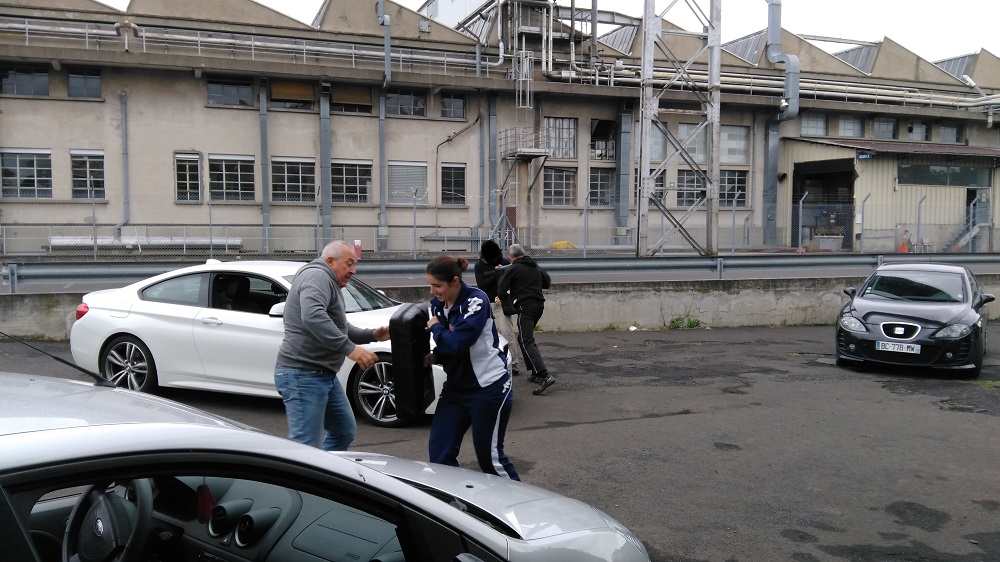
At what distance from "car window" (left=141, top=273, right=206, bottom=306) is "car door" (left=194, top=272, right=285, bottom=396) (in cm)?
27

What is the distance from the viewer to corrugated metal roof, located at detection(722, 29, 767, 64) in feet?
137

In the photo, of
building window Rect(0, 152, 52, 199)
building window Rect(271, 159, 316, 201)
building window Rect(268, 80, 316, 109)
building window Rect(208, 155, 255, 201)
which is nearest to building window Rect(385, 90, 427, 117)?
building window Rect(268, 80, 316, 109)

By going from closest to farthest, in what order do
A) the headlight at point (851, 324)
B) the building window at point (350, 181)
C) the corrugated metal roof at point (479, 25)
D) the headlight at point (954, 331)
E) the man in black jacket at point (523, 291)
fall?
the man in black jacket at point (523, 291)
the headlight at point (954, 331)
the headlight at point (851, 324)
the building window at point (350, 181)
the corrugated metal roof at point (479, 25)

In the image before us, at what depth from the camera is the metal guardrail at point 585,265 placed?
1258cm

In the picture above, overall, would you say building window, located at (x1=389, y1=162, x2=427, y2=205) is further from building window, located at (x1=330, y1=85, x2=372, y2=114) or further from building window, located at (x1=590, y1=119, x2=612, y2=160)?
building window, located at (x1=590, y1=119, x2=612, y2=160)

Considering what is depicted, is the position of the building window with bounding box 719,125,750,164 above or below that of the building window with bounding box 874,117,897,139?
below

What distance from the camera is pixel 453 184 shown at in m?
34.0

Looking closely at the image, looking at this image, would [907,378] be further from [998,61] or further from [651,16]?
[998,61]

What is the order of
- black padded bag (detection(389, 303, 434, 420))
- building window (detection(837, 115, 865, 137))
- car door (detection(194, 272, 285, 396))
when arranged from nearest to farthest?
black padded bag (detection(389, 303, 434, 420)) → car door (detection(194, 272, 285, 396)) → building window (detection(837, 115, 865, 137))

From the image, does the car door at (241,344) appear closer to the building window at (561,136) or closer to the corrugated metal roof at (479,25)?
the building window at (561,136)

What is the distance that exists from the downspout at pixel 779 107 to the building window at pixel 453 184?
13983 millimetres

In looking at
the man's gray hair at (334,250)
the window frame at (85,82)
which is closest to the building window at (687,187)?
the window frame at (85,82)

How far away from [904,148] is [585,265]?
26823mm

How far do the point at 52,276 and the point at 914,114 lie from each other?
134 feet
